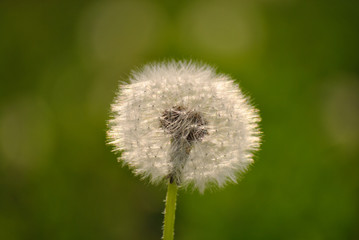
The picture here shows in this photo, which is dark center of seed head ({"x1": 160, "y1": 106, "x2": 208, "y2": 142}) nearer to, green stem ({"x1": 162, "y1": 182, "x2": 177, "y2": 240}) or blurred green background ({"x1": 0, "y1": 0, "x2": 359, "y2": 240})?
green stem ({"x1": 162, "y1": 182, "x2": 177, "y2": 240})

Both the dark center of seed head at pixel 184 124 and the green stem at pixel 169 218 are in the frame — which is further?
the dark center of seed head at pixel 184 124

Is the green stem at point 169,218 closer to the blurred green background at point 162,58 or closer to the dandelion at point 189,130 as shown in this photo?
the dandelion at point 189,130

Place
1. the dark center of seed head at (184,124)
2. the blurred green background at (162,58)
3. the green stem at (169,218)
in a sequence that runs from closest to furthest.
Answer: the green stem at (169,218) < the dark center of seed head at (184,124) < the blurred green background at (162,58)

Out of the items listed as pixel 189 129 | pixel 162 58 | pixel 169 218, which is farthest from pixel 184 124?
pixel 162 58

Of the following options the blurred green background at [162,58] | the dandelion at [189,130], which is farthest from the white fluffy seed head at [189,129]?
the blurred green background at [162,58]

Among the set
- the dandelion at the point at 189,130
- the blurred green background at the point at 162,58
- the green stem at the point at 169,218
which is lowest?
the green stem at the point at 169,218
